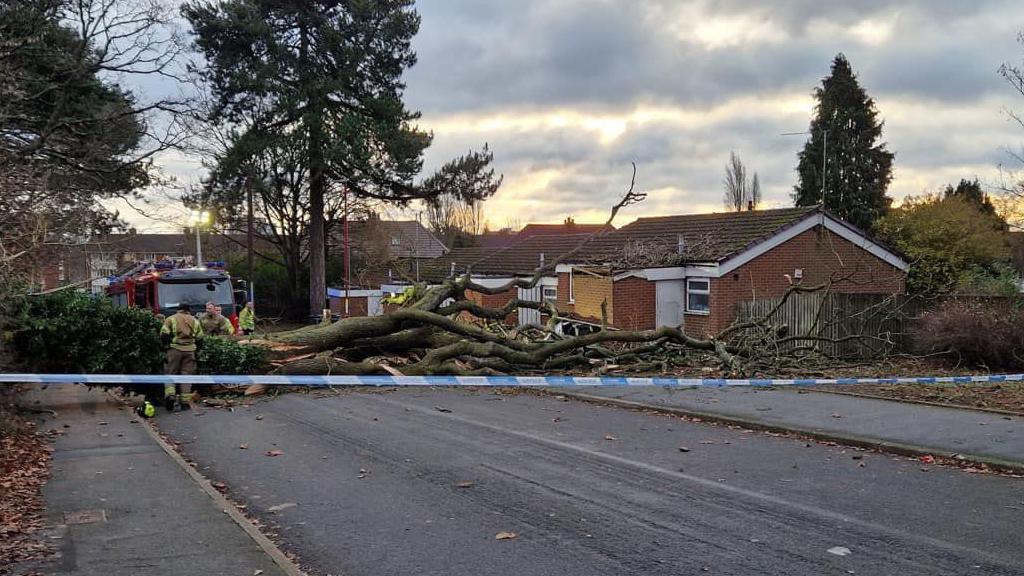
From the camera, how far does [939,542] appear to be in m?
5.40

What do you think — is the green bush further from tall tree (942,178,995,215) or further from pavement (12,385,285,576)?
tall tree (942,178,995,215)

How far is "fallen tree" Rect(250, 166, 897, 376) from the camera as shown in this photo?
1395 centimetres

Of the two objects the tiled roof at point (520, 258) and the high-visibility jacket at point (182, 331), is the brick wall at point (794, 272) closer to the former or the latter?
the tiled roof at point (520, 258)

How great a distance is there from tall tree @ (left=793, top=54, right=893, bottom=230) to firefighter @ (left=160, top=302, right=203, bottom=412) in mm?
38429

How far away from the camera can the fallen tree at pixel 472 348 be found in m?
14.0

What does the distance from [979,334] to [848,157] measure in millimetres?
30832

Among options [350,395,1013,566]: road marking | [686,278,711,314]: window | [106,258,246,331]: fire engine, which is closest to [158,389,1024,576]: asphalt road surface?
[350,395,1013,566]: road marking

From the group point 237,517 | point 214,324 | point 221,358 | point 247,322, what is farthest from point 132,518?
point 247,322

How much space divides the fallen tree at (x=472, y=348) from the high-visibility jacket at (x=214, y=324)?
0.78 m

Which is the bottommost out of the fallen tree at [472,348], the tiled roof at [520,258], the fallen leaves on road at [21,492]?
the fallen leaves on road at [21,492]

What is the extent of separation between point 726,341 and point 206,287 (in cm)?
1387

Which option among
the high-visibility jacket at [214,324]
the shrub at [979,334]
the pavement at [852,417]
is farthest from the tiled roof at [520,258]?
the pavement at [852,417]

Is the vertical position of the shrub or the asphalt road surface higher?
the shrub

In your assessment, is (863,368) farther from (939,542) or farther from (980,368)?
(939,542)
